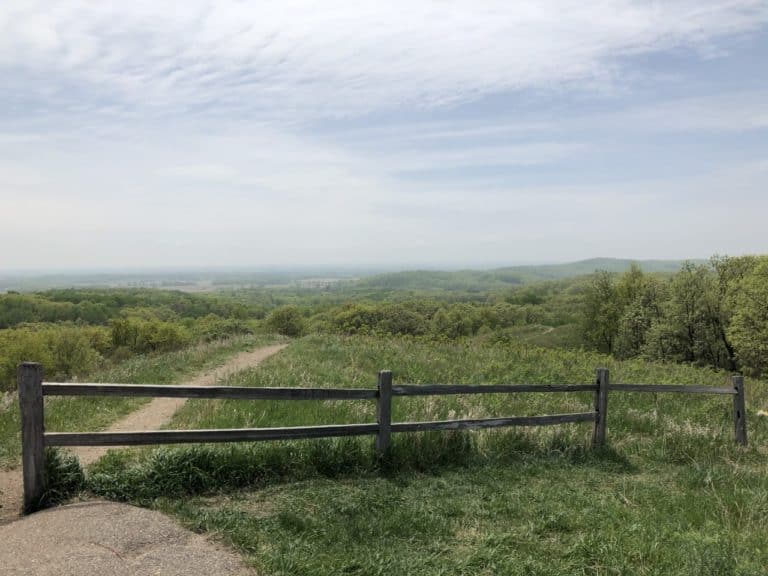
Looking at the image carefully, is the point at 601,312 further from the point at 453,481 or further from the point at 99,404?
the point at 453,481

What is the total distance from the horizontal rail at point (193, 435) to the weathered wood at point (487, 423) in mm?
516

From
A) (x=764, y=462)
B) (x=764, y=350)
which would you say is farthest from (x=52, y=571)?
(x=764, y=350)

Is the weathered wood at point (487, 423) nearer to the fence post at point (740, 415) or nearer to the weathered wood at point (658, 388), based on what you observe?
the weathered wood at point (658, 388)

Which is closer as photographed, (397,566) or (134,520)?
(397,566)

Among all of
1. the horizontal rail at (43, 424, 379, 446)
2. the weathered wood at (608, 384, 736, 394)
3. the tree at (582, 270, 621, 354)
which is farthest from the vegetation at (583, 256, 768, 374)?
the horizontal rail at (43, 424, 379, 446)

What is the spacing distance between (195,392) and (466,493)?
11.5 ft

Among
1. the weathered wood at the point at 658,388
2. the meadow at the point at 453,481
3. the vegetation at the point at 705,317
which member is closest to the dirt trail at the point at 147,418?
the meadow at the point at 453,481

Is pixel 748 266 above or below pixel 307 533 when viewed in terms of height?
above

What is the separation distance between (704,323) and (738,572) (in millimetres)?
45633

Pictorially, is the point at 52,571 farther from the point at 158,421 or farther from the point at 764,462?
the point at 764,462

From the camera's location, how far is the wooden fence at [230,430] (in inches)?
216

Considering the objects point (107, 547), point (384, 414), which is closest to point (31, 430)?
point (107, 547)

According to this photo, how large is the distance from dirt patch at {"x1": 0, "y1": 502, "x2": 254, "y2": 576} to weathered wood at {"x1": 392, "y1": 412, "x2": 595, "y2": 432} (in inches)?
126

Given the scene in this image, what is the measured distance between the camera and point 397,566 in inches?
181
